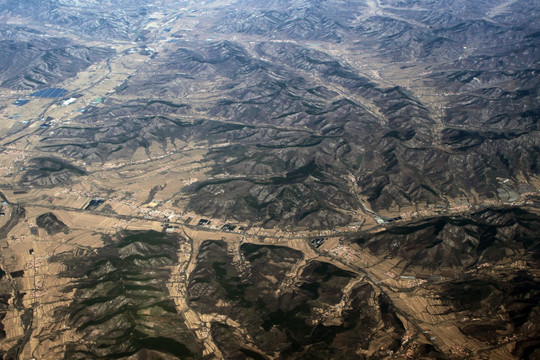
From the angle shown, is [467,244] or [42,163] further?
[42,163]

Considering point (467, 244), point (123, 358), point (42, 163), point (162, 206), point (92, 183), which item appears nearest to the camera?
point (123, 358)

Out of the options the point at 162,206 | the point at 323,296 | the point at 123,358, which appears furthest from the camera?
the point at 162,206

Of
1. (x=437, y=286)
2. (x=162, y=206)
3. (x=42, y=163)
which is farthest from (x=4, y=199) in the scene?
(x=437, y=286)

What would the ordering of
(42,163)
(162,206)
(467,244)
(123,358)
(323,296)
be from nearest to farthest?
(123,358), (323,296), (467,244), (162,206), (42,163)

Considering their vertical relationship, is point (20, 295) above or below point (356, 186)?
above

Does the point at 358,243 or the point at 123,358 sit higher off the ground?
the point at 123,358

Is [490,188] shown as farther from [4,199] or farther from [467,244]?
[4,199]

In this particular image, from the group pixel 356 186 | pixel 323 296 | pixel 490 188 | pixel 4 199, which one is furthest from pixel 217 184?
pixel 490 188

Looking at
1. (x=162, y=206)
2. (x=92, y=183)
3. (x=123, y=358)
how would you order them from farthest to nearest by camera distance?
1. (x=92, y=183)
2. (x=162, y=206)
3. (x=123, y=358)

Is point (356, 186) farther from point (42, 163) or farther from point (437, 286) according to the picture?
point (42, 163)
